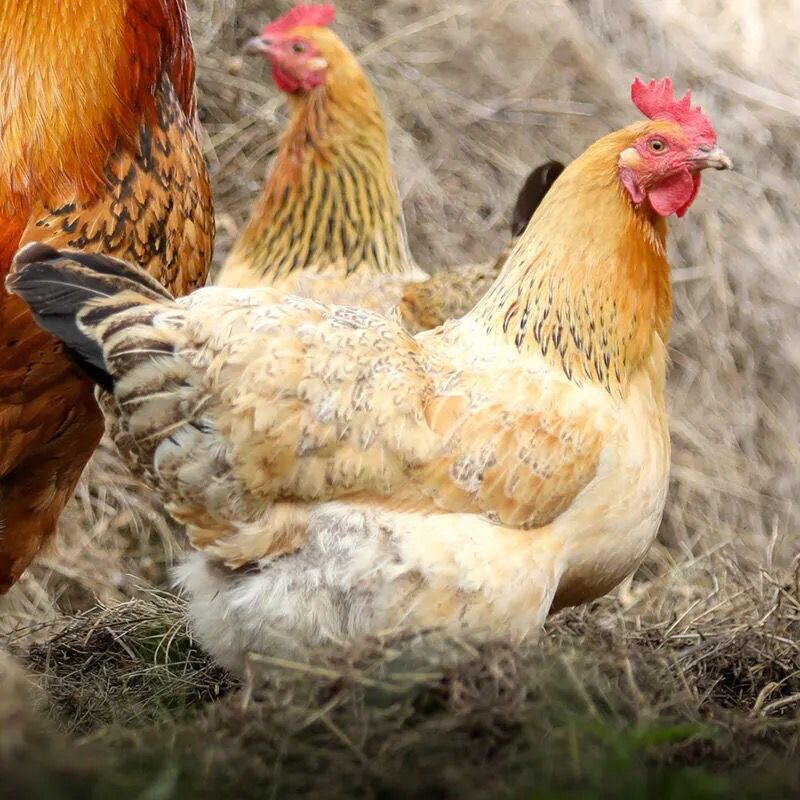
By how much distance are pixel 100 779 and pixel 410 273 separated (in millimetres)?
2682

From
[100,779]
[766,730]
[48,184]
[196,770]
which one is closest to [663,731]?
[766,730]

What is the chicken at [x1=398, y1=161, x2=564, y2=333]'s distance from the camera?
12.6 feet

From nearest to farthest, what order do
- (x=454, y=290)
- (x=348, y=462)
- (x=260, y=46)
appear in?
(x=348, y=462) < (x=454, y=290) < (x=260, y=46)

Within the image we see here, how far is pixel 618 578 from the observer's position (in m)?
3.04

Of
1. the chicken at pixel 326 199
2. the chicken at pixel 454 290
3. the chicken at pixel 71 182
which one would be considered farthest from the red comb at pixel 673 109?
the chicken at pixel 71 182

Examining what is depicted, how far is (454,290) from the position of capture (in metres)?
3.86

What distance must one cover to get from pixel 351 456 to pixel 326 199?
1618mm

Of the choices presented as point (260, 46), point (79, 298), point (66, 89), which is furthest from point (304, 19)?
point (79, 298)

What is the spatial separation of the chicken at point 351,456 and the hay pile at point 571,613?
230 millimetres

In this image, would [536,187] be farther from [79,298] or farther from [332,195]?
[79,298]

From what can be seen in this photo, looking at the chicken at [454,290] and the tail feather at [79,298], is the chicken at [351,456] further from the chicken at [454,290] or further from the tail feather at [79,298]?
the chicken at [454,290]

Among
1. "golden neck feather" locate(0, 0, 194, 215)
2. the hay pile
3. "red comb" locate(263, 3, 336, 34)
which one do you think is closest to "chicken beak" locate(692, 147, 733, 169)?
the hay pile

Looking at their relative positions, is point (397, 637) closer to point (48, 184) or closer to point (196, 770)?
point (196, 770)

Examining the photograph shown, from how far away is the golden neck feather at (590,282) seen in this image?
3.09 metres
